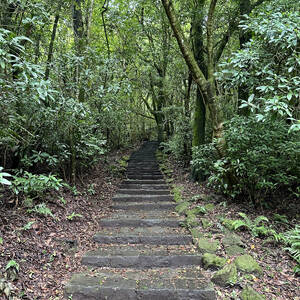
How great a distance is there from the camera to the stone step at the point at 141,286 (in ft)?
9.59

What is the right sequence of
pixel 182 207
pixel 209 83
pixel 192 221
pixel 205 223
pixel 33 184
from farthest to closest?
pixel 182 207 → pixel 209 83 → pixel 192 221 → pixel 205 223 → pixel 33 184

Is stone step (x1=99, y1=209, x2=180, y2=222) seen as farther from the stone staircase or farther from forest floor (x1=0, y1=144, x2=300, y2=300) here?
forest floor (x1=0, y1=144, x2=300, y2=300)

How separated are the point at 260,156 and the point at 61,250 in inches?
163

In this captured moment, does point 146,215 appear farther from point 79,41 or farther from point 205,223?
point 79,41

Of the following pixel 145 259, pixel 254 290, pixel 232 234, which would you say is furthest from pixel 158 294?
pixel 232 234

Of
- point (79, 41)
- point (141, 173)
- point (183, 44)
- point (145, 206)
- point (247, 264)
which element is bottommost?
point (145, 206)

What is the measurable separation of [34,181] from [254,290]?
12.3 feet

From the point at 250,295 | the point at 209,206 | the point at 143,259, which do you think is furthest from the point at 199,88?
the point at 250,295

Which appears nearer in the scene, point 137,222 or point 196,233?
point 196,233

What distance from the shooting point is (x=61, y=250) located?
3.62m

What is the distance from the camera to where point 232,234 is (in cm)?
403

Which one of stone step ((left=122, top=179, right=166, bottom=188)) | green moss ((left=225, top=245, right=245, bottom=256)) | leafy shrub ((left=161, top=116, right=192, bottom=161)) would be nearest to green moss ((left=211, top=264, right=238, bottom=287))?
green moss ((left=225, top=245, right=245, bottom=256))

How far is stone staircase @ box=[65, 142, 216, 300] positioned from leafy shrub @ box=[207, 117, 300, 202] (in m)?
1.79

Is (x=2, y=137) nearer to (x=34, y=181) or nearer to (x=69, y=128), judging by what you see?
(x=34, y=181)
